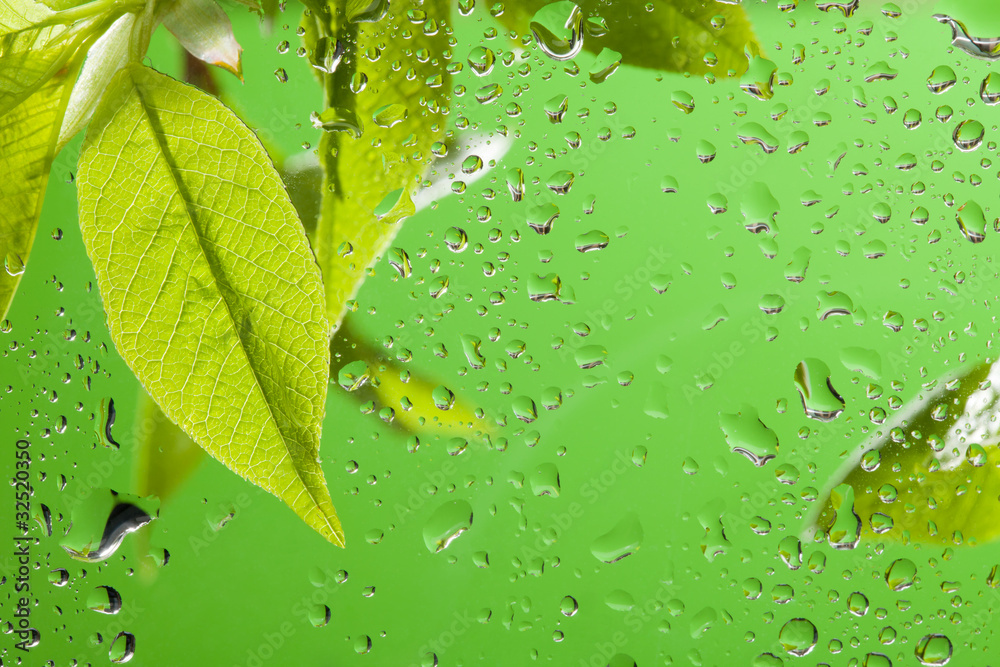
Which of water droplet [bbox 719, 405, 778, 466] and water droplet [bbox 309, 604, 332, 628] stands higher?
water droplet [bbox 719, 405, 778, 466]

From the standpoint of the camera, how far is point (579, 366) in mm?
333

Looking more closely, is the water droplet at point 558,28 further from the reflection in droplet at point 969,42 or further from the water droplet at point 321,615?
the water droplet at point 321,615

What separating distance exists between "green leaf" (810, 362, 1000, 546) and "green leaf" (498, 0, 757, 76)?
20 centimetres

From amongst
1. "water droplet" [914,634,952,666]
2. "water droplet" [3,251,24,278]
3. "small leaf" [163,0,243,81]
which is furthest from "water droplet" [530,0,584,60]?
"water droplet" [914,634,952,666]

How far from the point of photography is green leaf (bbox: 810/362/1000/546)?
0.33 m

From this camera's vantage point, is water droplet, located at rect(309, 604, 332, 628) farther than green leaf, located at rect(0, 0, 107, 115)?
Yes

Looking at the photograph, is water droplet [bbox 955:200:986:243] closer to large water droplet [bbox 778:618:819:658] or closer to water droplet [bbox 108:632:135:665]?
large water droplet [bbox 778:618:819:658]

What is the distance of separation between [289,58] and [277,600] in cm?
28

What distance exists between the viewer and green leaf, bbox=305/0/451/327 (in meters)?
0.31

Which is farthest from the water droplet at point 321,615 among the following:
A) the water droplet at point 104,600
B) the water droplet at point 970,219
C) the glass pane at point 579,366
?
the water droplet at point 970,219

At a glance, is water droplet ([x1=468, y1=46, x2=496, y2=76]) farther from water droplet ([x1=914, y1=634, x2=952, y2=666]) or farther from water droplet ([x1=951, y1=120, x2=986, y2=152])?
water droplet ([x1=914, y1=634, x2=952, y2=666])

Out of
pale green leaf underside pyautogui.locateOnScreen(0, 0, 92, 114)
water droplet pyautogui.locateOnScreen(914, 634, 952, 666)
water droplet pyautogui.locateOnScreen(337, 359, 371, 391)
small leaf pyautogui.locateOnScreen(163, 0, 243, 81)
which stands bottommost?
water droplet pyautogui.locateOnScreen(914, 634, 952, 666)

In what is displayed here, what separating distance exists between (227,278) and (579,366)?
0.18m

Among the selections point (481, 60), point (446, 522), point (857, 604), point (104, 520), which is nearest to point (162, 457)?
point (104, 520)
